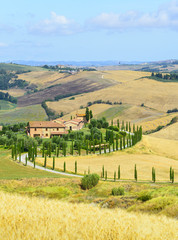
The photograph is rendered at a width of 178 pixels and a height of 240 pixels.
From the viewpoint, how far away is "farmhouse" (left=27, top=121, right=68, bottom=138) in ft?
379

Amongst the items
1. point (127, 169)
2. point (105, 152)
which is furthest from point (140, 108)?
point (127, 169)

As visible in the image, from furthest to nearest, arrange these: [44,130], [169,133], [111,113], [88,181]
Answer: [111,113] → [169,133] → [44,130] → [88,181]

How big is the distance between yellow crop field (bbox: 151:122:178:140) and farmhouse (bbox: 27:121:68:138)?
3676 cm

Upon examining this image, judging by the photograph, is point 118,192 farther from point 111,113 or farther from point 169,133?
point 111,113

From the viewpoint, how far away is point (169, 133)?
433 ft

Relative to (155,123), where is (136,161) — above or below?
above

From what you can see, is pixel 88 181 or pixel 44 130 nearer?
pixel 88 181

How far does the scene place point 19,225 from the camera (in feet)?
45.5

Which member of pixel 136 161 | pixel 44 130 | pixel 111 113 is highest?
pixel 44 130

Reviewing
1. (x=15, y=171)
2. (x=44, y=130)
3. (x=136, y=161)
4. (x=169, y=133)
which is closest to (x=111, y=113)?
(x=169, y=133)

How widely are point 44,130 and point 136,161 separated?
4094 cm

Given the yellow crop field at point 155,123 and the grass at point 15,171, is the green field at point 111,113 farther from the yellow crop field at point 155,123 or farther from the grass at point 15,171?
the grass at point 15,171

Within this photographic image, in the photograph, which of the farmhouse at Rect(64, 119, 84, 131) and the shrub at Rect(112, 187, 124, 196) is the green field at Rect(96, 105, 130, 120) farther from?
the shrub at Rect(112, 187, 124, 196)

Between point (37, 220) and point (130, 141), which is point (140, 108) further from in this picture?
point (37, 220)
